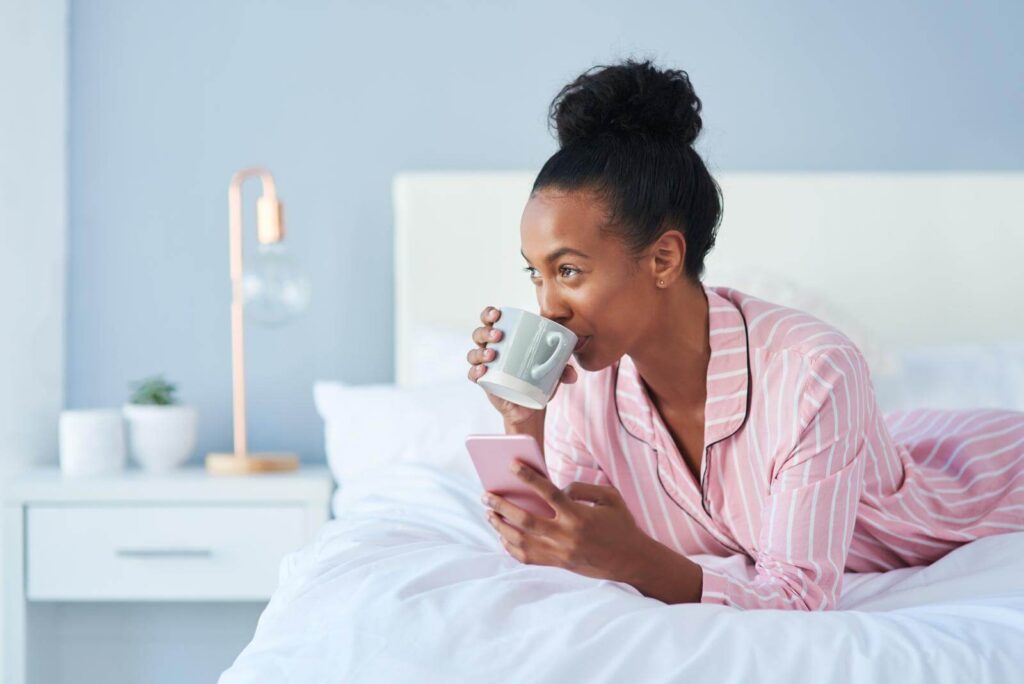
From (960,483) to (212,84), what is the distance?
188cm

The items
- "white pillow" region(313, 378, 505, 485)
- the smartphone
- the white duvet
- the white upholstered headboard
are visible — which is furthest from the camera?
the white upholstered headboard

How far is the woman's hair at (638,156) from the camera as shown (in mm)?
1234

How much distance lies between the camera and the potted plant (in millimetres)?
2352

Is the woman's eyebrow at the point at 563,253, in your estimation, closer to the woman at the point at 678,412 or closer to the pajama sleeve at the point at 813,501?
the woman at the point at 678,412

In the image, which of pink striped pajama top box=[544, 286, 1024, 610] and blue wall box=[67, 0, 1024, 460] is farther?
blue wall box=[67, 0, 1024, 460]

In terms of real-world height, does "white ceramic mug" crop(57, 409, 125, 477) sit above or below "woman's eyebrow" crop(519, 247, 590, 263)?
below

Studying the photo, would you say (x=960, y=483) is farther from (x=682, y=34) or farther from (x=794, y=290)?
(x=682, y=34)

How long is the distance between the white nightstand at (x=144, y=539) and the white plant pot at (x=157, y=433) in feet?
0.51

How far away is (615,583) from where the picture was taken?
1163 millimetres

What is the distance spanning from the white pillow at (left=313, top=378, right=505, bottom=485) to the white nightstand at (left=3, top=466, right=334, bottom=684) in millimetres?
137

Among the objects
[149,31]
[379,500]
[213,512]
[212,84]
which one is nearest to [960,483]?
[379,500]

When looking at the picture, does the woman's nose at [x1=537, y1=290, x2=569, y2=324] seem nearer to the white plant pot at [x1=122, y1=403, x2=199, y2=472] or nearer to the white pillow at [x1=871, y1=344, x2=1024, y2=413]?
the white pillow at [x1=871, y1=344, x2=1024, y2=413]

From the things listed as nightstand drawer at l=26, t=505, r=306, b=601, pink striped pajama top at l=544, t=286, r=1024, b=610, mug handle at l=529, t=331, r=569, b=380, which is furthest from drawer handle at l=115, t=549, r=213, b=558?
mug handle at l=529, t=331, r=569, b=380

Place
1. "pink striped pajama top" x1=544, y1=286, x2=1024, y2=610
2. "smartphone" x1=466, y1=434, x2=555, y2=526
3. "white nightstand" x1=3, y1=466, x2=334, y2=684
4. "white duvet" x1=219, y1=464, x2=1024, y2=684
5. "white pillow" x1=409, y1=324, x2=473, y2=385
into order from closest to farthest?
"white duvet" x1=219, y1=464, x2=1024, y2=684 → "smartphone" x1=466, y1=434, x2=555, y2=526 → "pink striped pajama top" x1=544, y1=286, x2=1024, y2=610 → "white nightstand" x1=3, y1=466, x2=334, y2=684 → "white pillow" x1=409, y1=324, x2=473, y2=385
